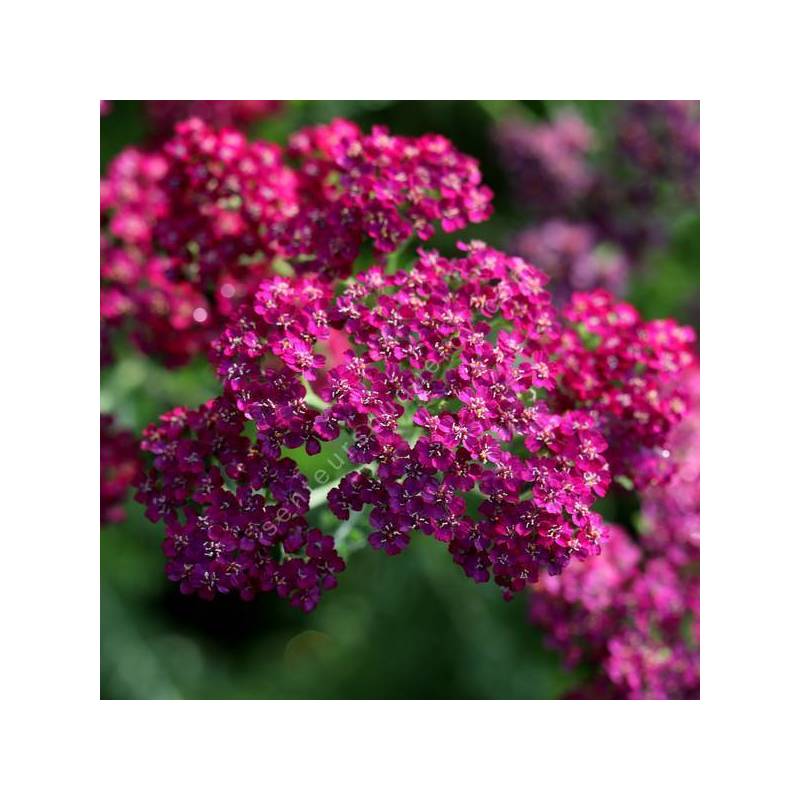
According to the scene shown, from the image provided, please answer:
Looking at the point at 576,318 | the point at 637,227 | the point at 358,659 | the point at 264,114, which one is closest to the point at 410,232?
the point at 576,318

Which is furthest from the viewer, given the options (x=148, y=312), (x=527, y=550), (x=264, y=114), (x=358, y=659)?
(x=358, y=659)

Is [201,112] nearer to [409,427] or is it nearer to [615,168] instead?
[615,168]

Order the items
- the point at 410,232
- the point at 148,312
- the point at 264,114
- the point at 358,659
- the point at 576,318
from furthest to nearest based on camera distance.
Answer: the point at 358,659 → the point at 264,114 → the point at 148,312 → the point at 576,318 → the point at 410,232

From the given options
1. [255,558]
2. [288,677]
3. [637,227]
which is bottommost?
[288,677]

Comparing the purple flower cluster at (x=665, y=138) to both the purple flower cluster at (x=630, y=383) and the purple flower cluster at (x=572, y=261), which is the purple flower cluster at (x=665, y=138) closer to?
the purple flower cluster at (x=572, y=261)

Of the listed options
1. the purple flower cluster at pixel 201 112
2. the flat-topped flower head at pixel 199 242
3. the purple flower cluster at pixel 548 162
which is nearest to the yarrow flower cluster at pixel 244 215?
the flat-topped flower head at pixel 199 242

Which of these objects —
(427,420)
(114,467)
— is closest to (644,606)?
(427,420)
